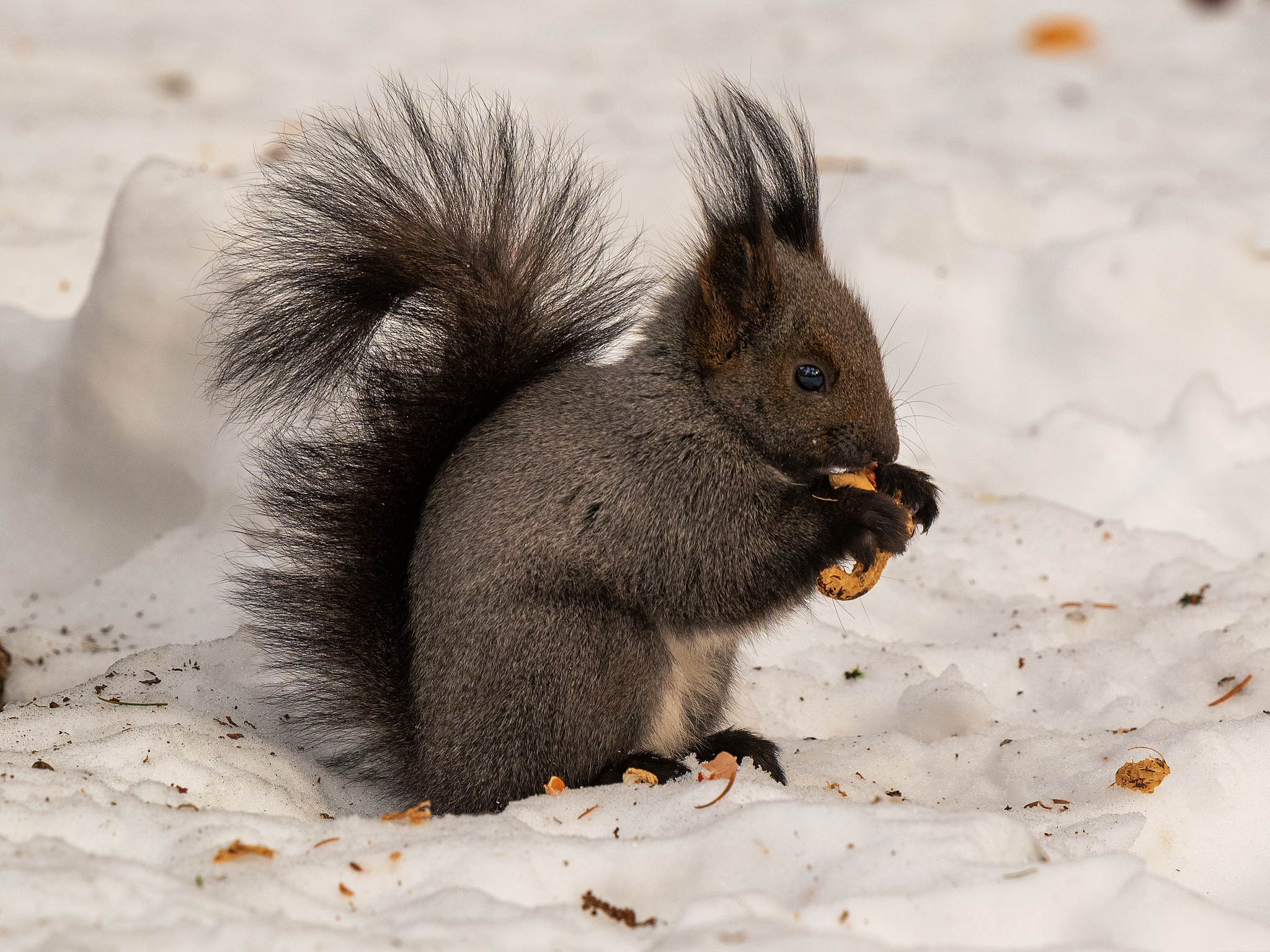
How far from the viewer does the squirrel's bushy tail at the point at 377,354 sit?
2260 mm

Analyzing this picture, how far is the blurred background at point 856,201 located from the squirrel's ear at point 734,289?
40 centimetres

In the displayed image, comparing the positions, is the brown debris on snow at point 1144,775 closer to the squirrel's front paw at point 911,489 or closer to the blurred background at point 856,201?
the squirrel's front paw at point 911,489

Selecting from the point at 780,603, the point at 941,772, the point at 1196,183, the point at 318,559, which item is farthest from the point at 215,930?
the point at 1196,183

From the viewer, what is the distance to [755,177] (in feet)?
7.69

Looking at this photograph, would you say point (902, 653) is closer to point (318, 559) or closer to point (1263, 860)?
point (1263, 860)

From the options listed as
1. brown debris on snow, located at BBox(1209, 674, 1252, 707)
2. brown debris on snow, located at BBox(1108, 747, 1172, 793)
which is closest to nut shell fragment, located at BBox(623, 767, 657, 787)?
brown debris on snow, located at BBox(1108, 747, 1172, 793)

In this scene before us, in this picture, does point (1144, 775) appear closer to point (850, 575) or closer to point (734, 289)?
point (850, 575)

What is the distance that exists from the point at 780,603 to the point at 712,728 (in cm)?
40

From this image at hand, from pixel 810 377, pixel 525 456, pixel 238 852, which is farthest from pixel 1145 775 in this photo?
pixel 238 852

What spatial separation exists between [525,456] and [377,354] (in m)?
0.35

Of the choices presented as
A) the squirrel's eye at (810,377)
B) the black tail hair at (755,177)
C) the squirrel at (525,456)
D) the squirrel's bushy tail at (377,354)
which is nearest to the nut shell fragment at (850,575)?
the squirrel at (525,456)

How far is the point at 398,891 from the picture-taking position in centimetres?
166

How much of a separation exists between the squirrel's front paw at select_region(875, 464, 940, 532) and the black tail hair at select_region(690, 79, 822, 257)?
17.9 inches

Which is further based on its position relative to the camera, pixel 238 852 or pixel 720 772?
pixel 720 772
